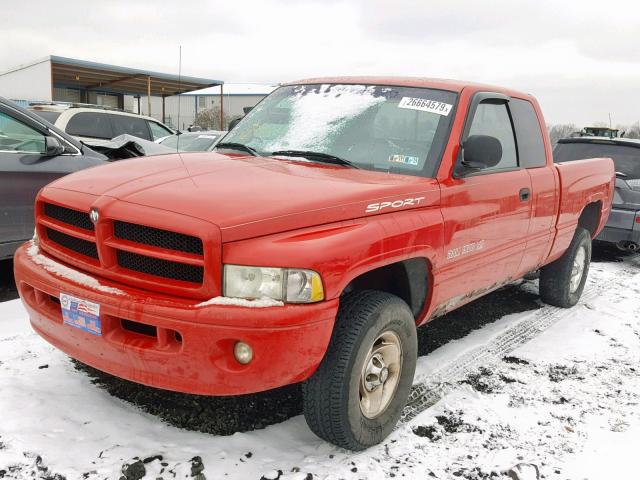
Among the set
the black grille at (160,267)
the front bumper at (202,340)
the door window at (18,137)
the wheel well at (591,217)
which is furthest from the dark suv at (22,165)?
the wheel well at (591,217)

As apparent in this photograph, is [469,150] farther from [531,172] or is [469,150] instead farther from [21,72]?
[21,72]

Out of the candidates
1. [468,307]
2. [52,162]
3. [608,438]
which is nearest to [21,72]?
[52,162]

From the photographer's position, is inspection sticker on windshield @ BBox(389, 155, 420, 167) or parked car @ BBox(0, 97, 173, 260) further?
parked car @ BBox(0, 97, 173, 260)

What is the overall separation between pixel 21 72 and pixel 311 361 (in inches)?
1188

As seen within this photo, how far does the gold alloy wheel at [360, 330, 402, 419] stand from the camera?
2784 mm

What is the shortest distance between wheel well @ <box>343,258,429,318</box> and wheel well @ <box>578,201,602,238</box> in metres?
3.15

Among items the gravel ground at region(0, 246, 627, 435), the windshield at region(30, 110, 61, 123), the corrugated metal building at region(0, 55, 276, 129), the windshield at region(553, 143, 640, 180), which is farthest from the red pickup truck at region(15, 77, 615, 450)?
the corrugated metal building at region(0, 55, 276, 129)

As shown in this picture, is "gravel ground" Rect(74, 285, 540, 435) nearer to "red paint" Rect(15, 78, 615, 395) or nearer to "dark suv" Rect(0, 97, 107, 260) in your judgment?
"red paint" Rect(15, 78, 615, 395)

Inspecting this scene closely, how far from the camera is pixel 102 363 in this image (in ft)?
8.41

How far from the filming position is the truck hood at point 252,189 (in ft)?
7.88

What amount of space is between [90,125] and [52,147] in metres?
6.03

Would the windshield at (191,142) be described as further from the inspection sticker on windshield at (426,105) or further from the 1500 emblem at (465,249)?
the 1500 emblem at (465,249)

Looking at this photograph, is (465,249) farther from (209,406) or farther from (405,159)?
(209,406)

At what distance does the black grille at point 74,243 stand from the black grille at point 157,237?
0.25 metres
